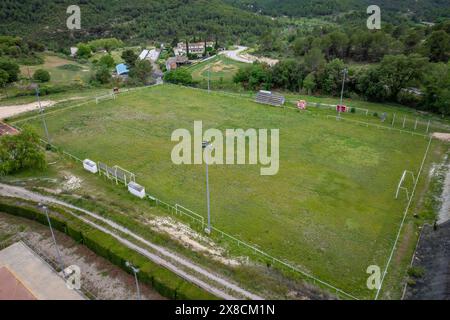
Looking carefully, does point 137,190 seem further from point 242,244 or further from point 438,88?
point 438,88

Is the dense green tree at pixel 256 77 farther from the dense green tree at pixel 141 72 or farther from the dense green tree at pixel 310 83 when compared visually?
the dense green tree at pixel 141 72

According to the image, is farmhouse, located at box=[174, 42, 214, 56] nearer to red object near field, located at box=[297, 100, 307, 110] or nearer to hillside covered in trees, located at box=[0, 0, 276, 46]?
hillside covered in trees, located at box=[0, 0, 276, 46]

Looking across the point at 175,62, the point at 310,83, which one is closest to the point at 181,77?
the point at 175,62

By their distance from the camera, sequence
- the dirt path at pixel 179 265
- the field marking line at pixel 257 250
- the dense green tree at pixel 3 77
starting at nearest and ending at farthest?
the dirt path at pixel 179 265, the field marking line at pixel 257 250, the dense green tree at pixel 3 77

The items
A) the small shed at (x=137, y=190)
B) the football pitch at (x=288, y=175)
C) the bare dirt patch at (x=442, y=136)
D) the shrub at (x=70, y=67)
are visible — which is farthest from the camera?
the shrub at (x=70, y=67)

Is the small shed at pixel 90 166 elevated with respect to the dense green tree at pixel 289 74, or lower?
lower

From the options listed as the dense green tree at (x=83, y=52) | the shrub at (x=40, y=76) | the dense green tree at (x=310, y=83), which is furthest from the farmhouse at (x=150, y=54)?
the dense green tree at (x=310, y=83)

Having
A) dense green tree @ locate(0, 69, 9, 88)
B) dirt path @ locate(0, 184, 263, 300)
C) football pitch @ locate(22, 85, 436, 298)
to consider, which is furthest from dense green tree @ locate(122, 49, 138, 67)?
dirt path @ locate(0, 184, 263, 300)
